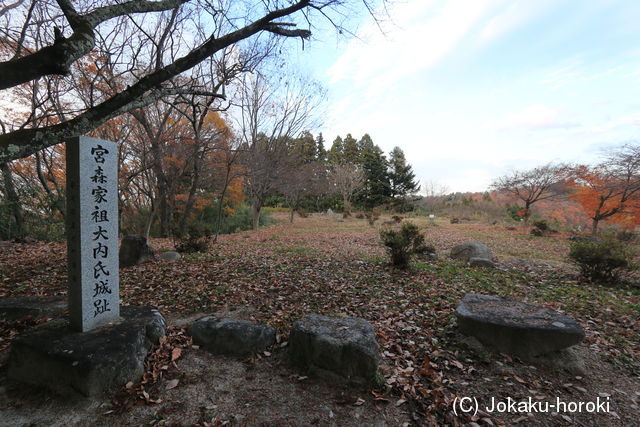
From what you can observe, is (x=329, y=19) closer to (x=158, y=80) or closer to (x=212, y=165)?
(x=158, y=80)

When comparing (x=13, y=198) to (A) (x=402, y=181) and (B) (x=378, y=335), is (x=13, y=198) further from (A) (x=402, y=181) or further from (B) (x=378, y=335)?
(A) (x=402, y=181)

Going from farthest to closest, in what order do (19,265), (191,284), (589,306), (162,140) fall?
(162,140)
(19,265)
(191,284)
(589,306)

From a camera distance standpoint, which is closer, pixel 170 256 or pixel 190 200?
pixel 170 256

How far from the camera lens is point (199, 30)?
7488mm

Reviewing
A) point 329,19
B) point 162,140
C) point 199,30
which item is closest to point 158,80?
point 329,19

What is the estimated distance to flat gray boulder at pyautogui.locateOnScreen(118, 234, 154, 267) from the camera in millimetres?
6105

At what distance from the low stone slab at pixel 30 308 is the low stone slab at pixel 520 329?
5.01m

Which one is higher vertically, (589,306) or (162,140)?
(162,140)

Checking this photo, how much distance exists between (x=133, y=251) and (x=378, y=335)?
5608 mm

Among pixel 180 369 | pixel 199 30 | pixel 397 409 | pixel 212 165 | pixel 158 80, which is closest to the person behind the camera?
pixel 397 409

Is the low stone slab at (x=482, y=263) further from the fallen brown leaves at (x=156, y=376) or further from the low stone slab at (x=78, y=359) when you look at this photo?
the low stone slab at (x=78, y=359)

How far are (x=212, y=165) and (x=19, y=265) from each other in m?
7.57

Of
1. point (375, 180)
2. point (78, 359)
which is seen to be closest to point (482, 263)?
point (78, 359)

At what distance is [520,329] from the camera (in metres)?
3.01
